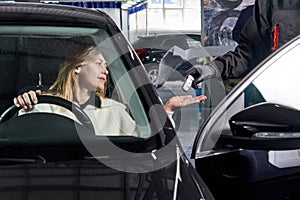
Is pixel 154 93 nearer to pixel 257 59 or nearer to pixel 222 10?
pixel 257 59

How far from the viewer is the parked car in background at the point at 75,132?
6.17 feet

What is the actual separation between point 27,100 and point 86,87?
328mm

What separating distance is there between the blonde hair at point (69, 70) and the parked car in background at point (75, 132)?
1.3 inches

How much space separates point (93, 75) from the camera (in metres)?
2.71

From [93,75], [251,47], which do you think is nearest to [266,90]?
[251,47]

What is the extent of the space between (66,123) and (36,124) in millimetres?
121

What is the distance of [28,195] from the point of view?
5.92 ft

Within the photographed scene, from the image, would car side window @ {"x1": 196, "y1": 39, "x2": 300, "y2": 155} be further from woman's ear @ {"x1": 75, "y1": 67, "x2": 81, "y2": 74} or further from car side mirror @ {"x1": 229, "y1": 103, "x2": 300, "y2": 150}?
woman's ear @ {"x1": 75, "y1": 67, "x2": 81, "y2": 74}

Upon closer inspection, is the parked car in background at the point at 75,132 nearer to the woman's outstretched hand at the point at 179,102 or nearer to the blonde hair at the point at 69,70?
the blonde hair at the point at 69,70

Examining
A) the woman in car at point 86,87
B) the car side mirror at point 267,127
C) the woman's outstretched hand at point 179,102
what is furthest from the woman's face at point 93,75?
the car side mirror at point 267,127

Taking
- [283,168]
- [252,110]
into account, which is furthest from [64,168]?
[283,168]

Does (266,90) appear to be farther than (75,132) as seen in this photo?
Yes

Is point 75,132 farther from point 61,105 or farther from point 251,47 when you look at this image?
point 251,47

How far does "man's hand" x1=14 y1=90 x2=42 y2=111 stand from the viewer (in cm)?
246
